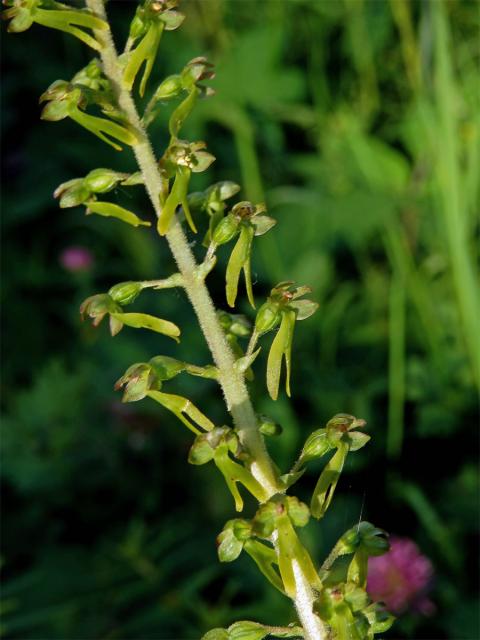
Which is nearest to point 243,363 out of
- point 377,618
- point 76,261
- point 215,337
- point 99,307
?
point 215,337

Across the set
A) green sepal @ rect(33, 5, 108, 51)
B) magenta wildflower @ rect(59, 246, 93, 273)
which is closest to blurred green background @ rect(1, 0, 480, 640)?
magenta wildflower @ rect(59, 246, 93, 273)

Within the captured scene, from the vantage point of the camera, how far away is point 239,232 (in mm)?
880

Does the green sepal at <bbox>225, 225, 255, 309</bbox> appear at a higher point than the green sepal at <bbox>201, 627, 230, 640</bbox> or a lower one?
higher

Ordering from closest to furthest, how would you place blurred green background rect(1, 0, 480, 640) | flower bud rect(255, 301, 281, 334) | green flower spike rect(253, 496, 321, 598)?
green flower spike rect(253, 496, 321, 598), flower bud rect(255, 301, 281, 334), blurred green background rect(1, 0, 480, 640)

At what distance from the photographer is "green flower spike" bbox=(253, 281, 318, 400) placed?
875 millimetres

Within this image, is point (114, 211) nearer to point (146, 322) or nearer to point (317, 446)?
point (146, 322)

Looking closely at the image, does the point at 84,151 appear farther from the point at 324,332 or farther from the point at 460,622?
the point at 460,622

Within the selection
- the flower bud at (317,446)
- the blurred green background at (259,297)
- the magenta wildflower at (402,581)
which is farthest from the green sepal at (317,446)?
the magenta wildflower at (402,581)

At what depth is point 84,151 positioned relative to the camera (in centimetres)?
295

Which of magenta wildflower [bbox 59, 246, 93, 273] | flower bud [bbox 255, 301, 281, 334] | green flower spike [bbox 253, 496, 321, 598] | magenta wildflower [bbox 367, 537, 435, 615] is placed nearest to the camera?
green flower spike [bbox 253, 496, 321, 598]

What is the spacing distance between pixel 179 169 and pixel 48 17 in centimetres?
15

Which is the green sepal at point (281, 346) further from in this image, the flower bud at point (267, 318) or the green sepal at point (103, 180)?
the green sepal at point (103, 180)

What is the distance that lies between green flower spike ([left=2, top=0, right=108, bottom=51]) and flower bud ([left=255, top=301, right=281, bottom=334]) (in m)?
0.25

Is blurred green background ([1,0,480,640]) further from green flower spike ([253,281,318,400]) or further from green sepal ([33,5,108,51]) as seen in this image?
green sepal ([33,5,108,51])
